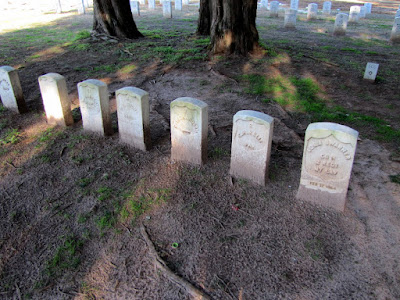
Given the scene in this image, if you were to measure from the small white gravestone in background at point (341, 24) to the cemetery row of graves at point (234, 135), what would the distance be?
10.9 m

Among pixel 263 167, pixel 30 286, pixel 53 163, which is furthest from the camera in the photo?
pixel 53 163

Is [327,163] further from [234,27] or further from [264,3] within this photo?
[264,3]

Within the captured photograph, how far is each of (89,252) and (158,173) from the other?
1.34 metres

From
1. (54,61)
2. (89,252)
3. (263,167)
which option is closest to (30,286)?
(89,252)

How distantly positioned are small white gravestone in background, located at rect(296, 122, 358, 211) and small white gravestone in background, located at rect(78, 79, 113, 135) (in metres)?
2.91

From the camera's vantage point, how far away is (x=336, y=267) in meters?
2.88

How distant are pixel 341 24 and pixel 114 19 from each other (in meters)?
8.45

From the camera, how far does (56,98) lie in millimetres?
5102

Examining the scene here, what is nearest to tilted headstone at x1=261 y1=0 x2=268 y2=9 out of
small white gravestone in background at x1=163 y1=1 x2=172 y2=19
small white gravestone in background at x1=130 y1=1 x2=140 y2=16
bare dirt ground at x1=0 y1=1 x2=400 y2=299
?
small white gravestone in background at x1=163 y1=1 x2=172 y2=19

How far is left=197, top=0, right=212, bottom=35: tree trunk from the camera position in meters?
10.4

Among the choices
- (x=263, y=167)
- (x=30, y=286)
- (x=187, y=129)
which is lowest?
(x=30, y=286)

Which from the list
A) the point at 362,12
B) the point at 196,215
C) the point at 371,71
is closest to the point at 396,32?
→ the point at 371,71

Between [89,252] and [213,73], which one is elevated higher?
[213,73]

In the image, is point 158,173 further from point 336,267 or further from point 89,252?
point 336,267
